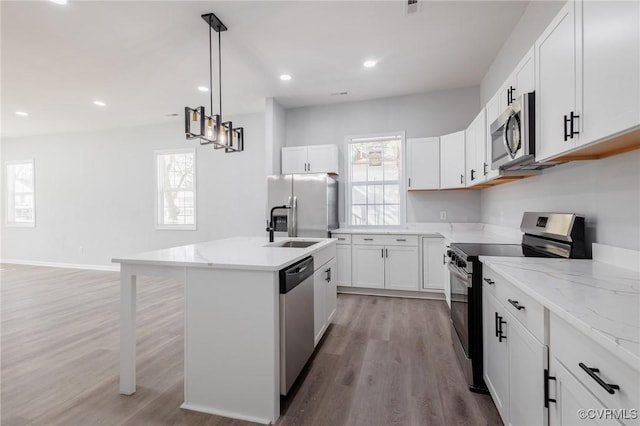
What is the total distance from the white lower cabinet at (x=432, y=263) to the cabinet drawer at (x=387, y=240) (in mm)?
161

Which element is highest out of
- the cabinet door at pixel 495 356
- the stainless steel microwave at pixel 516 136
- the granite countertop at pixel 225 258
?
the stainless steel microwave at pixel 516 136

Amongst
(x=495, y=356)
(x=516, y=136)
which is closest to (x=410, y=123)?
(x=516, y=136)

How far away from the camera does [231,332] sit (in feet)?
5.78

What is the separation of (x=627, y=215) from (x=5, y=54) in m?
5.59

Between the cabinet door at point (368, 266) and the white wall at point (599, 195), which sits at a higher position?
the white wall at point (599, 195)

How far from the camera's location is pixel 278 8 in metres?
2.54

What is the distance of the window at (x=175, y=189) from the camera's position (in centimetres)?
584

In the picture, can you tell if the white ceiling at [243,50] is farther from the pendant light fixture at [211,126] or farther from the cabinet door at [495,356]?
the cabinet door at [495,356]

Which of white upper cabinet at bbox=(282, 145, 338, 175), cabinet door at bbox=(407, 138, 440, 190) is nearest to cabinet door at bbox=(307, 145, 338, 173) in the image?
white upper cabinet at bbox=(282, 145, 338, 175)

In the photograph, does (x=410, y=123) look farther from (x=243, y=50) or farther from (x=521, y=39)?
(x=243, y=50)

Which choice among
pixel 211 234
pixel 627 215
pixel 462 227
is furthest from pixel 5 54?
pixel 462 227

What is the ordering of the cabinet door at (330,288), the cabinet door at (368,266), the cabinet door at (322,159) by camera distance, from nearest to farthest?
1. the cabinet door at (330,288)
2. the cabinet door at (368,266)
3. the cabinet door at (322,159)

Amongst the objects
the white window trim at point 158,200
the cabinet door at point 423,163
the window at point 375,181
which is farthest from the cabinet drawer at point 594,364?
the white window trim at point 158,200

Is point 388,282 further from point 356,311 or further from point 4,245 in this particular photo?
point 4,245
